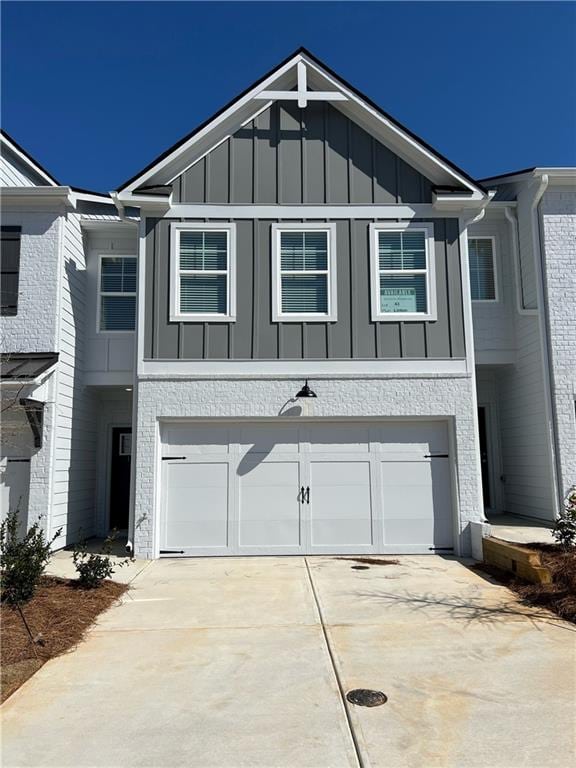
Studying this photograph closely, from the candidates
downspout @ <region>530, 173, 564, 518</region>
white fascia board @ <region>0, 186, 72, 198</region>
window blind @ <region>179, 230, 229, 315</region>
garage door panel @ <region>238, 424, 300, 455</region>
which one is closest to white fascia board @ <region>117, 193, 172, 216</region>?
window blind @ <region>179, 230, 229, 315</region>

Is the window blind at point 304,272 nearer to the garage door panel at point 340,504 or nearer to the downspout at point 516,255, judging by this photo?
the garage door panel at point 340,504

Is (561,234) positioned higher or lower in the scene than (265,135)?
lower

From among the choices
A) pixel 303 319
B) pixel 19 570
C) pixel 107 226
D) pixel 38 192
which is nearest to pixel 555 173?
pixel 303 319

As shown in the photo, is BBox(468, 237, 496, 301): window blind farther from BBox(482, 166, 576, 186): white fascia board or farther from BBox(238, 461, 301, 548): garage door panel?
BBox(238, 461, 301, 548): garage door panel

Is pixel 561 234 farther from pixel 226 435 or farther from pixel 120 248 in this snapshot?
pixel 120 248

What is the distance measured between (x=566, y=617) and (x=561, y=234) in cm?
752

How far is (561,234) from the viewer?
11047 millimetres

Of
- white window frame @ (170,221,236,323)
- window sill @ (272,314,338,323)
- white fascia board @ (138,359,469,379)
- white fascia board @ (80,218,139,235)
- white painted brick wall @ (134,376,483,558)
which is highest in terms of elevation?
white fascia board @ (80,218,139,235)

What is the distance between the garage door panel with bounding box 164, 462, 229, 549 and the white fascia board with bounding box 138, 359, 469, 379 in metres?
1.61

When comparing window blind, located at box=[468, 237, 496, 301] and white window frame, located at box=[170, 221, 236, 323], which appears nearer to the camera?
white window frame, located at box=[170, 221, 236, 323]

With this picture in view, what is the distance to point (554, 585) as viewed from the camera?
7.09 meters

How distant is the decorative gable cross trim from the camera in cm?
1042

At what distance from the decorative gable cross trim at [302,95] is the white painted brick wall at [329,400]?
16.5ft

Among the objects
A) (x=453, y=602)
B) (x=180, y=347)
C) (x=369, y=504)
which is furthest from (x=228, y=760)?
(x=180, y=347)
